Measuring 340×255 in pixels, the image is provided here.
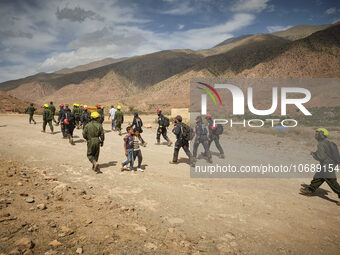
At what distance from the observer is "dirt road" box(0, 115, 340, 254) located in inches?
152

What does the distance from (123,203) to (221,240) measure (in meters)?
2.29

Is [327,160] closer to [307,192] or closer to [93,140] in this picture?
[307,192]

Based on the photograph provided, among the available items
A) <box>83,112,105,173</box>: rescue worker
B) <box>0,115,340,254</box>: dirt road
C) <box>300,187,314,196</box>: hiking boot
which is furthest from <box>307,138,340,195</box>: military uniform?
<box>83,112,105,173</box>: rescue worker

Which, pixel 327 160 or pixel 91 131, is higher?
pixel 91 131

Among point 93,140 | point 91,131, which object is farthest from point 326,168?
point 91,131

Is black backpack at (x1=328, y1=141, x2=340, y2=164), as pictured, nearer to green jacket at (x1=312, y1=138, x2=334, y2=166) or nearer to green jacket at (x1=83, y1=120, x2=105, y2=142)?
green jacket at (x1=312, y1=138, x2=334, y2=166)

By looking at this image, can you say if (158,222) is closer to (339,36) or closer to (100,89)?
(339,36)

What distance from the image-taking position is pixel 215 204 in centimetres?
513

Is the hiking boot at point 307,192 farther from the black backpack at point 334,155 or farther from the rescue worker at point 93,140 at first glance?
the rescue worker at point 93,140

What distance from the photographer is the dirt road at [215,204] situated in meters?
3.85

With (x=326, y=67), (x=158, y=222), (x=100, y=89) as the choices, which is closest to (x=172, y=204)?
(x=158, y=222)

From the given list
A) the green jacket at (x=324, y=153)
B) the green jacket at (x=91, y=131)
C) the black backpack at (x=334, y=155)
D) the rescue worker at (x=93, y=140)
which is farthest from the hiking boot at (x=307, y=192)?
the green jacket at (x=91, y=131)

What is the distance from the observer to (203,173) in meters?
7.60

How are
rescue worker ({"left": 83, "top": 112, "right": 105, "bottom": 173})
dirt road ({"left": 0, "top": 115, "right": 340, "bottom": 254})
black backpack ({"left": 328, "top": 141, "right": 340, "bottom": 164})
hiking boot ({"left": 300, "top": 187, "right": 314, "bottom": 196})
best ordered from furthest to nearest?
rescue worker ({"left": 83, "top": 112, "right": 105, "bottom": 173}) → hiking boot ({"left": 300, "top": 187, "right": 314, "bottom": 196}) → black backpack ({"left": 328, "top": 141, "right": 340, "bottom": 164}) → dirt road ({"left": 0, "top": 115, "right": 340, "bottom": 254})
